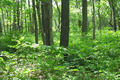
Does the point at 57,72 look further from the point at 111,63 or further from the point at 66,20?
the point at 66,20

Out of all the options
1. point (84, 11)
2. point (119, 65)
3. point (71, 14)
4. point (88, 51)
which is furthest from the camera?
point (71, 14)

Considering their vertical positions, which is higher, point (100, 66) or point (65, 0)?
point (65, 0)

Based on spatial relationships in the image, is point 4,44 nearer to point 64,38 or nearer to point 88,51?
Result: point 64,38

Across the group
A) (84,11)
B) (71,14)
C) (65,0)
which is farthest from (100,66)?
(71,14)

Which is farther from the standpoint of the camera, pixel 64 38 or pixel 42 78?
pixel 64 38

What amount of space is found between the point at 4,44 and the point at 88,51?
5.06m

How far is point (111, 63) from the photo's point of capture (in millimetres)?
4266

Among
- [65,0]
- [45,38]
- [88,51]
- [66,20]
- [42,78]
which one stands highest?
[65,0]

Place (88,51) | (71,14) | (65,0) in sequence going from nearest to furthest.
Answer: (88,51), (65,0), (71,14)

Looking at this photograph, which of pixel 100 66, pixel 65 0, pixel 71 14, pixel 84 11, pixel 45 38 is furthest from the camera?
pixel 71 14

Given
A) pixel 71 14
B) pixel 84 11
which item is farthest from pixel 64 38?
pixel 71 14

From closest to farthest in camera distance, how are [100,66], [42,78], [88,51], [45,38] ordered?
[42,78] → [100,66] → [88,51] → [45,38]

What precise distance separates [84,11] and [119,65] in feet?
25.7

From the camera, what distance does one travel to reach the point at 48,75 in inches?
144
